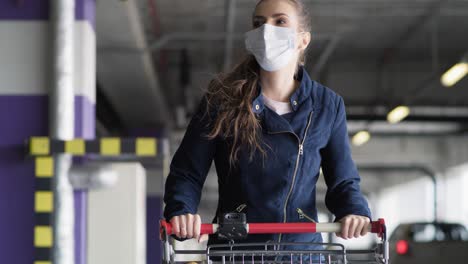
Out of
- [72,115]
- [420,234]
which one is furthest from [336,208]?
[420,234]

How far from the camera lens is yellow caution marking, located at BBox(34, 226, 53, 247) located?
225 inches

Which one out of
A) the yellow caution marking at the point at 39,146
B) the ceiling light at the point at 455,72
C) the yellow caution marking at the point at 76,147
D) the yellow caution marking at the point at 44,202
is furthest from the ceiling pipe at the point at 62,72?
the ceiling light at the point at 455,72

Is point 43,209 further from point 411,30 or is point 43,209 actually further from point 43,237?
point 411,30

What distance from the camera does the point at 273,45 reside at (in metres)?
2.54

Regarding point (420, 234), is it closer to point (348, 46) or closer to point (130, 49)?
point (348, 46)

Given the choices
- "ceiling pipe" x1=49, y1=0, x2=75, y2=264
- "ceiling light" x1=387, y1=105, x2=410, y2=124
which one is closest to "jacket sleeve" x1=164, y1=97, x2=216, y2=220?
"ceiling pipe" x1=49, y1=0, x2=75, y2=264

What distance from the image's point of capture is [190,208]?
232cm

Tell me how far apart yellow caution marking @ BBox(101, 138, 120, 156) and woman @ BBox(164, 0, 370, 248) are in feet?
6.53

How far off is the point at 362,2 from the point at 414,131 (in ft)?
39.0

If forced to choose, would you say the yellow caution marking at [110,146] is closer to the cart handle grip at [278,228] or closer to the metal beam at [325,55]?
the cart handle grip at [278,228]

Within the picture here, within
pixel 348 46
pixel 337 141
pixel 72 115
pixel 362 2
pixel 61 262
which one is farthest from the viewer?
pixel 348 46

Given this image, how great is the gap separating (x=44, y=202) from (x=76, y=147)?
105 centimetres

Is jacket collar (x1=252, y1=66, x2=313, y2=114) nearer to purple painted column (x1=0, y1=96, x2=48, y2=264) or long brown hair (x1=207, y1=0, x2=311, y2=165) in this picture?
long brown hair (x1=207, y1=0, x2=311, y2=165)

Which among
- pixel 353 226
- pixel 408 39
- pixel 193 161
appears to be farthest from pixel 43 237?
pixel 408 39
